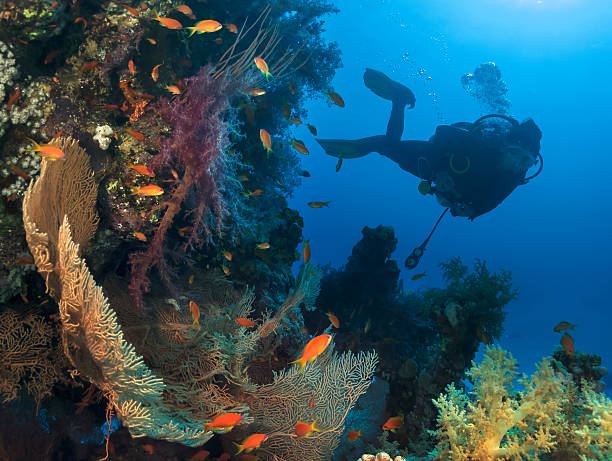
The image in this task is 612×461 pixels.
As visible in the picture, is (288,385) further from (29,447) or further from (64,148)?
(64,148)

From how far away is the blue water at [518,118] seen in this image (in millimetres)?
49656

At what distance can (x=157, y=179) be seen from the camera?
363cm

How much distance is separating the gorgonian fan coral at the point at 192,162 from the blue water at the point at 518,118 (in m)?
32.8

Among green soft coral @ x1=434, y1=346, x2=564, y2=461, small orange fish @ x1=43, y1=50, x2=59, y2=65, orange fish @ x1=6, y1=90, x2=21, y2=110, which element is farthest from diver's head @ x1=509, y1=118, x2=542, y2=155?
orange fish @ x1=6, y1=90, x2=21, y2=110

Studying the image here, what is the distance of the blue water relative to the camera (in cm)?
4966

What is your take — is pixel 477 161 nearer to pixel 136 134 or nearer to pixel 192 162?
pixel 192 162

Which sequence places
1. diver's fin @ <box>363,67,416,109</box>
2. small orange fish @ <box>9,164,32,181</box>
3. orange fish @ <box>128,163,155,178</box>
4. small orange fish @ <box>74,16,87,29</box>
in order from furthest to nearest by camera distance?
diver's fin @ <box>363,67,416,109</box>
small orange fish @ <box>74,16,87,29</box>
orange fish @ <box>128,163,155,178</box>
small orange fish @ <box>9,164,32,181</box>

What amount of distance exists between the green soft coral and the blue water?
32.6m

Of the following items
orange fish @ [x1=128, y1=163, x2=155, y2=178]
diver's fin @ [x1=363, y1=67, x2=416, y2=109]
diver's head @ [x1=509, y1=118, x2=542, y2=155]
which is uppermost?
diver's fin @ [x1=363, y1=67, x2=416, y2=109]

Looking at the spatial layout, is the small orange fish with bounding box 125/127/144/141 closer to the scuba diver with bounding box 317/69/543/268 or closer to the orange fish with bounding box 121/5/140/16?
the orange fish with bounding box 121/5/140/16

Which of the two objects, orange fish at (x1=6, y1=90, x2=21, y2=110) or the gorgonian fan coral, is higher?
the gorgonian fan coral

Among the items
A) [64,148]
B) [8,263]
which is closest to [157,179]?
[64,148]

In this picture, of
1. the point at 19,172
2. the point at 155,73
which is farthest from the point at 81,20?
the point at 19,172

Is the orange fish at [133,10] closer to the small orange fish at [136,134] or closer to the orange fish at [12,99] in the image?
the small orange fish at [136,134]
